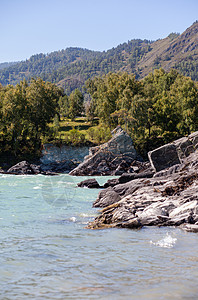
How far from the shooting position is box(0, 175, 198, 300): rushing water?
7.78 metres

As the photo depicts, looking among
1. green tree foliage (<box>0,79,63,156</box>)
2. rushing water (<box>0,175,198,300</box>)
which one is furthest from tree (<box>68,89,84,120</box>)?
rushing water (<box>0,175,198,300</box>)

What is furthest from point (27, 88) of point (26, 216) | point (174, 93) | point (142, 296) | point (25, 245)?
point (142, 296)

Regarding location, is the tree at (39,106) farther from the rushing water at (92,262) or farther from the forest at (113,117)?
the rushing water at (92,262)

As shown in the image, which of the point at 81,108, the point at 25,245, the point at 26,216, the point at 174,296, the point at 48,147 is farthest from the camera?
the point at 81,108

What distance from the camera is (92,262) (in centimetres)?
1006

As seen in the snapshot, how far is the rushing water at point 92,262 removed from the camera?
7777mm

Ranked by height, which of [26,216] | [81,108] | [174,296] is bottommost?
[26,216]

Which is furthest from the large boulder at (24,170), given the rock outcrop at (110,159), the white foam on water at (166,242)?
the white foam on water at (166,242)

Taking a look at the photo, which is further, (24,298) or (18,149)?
(18,149)

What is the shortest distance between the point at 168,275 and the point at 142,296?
5.32 feet

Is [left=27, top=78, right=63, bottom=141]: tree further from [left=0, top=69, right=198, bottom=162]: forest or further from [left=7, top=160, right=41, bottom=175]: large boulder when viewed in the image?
[left=7, top=160, right=41, bottom=175]: large boulder

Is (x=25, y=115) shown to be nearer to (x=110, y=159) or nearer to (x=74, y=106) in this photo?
(x=110, y=159)

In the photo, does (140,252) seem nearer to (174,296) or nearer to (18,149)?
(174,296)

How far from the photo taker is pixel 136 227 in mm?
15109
